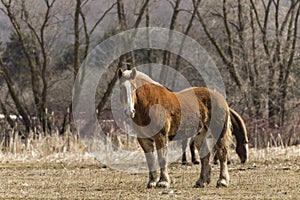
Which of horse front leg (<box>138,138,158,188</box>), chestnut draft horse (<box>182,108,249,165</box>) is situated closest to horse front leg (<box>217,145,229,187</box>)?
horse front leg (<box>138,138,158,188</box>)

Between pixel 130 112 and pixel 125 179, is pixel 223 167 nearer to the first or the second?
pixel 130 112

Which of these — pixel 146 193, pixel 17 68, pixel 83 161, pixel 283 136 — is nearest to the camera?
pixel 146 193

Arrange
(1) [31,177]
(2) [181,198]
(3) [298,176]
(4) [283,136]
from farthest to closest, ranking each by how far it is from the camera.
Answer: (4) [283,136], (1) [31,177], (3) [298,176], (2) [181,198]

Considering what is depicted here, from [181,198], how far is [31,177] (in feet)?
19.7

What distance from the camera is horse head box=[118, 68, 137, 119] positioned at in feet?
36.4

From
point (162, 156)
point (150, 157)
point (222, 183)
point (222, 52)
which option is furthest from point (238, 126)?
point (222, 52)

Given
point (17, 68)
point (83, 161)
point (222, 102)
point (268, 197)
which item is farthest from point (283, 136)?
point (17, 68)

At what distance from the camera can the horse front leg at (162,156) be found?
1188 centimetres

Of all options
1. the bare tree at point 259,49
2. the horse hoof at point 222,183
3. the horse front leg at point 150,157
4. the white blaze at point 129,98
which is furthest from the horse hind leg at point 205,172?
the bare tree at point 259,49

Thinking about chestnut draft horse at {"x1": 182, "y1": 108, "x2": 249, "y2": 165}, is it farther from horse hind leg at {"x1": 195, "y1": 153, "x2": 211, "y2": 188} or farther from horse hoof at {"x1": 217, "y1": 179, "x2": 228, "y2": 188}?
horse hoof at {"x1": 217, "y1": 179, "x2": 228, "y2": 188}

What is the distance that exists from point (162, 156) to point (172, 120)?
68 centimetres

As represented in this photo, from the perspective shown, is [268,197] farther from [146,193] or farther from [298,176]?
[298,176]

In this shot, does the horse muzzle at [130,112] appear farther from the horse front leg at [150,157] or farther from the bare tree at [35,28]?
the bare tree at [35,28]

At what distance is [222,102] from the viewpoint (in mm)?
12570
